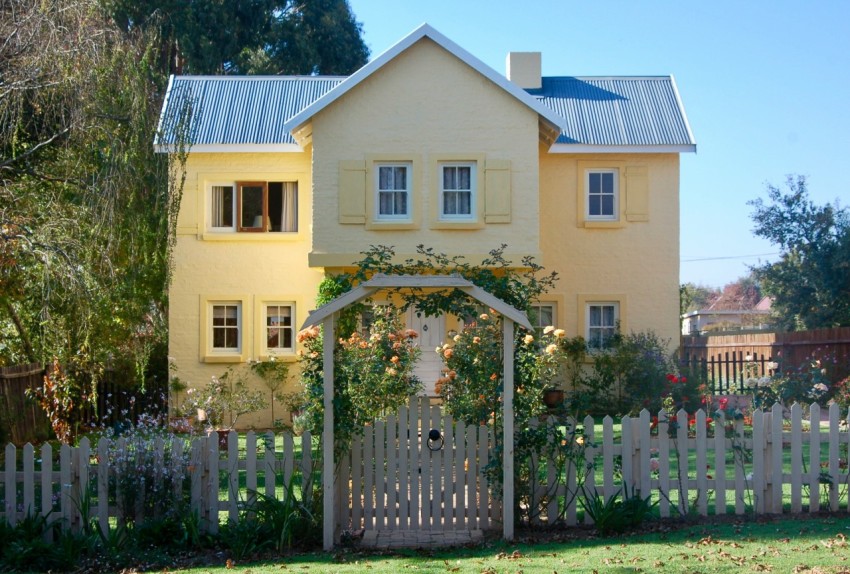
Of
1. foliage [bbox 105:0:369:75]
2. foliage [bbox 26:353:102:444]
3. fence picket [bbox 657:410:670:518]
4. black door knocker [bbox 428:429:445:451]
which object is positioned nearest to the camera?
black door knocker [bbox 428:429:445:451]

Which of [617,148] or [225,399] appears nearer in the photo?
[225,399]

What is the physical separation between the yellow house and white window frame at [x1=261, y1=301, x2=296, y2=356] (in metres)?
0.03

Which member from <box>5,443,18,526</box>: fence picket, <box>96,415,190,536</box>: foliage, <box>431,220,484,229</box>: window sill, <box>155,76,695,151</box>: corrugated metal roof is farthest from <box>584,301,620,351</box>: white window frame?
<box>5,443,18,526</box>: fence picket

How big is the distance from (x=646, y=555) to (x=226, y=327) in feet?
49.6

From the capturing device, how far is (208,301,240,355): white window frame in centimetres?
2245

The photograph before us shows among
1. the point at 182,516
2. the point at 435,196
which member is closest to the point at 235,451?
the point at 182,516

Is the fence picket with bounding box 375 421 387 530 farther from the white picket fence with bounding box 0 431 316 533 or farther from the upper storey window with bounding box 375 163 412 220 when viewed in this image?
the upper storey window with bounding box 375 163 412 220

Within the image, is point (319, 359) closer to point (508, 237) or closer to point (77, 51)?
point (77, 51)

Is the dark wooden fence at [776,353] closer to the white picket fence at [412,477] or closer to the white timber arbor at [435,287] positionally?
the white picket fence at [412,477]

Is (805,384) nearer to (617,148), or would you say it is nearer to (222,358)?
(617,148)

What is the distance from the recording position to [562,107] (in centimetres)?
2402

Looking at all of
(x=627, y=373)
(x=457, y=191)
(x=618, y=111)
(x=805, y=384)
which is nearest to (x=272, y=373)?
(x=457, y=191)

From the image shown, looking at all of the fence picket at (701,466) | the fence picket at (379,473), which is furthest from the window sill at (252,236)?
the fence picket at (701,466)

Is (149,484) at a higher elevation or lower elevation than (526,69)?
lower
